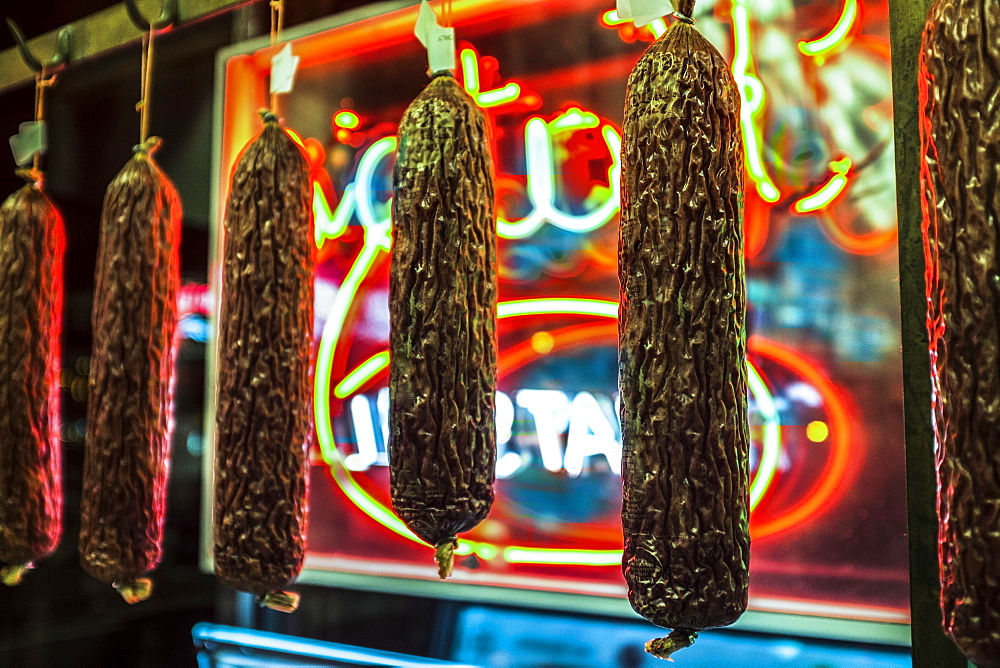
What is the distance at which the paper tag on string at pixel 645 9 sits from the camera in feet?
3.16

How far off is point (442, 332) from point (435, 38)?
0.40 metres

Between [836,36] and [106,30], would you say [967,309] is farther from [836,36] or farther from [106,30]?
[106,30]

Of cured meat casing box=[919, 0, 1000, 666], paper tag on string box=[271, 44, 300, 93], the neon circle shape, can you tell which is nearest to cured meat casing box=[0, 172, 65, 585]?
paper tag on string box=[271, 44, 300, 93]

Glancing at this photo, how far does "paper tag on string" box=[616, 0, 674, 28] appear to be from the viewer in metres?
0.96

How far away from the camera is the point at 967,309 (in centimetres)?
79

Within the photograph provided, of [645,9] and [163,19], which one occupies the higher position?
[163,19]

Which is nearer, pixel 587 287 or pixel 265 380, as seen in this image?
pixel 265 380

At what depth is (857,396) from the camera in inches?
71.2

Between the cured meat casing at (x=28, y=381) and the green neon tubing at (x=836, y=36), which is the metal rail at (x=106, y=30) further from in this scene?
the green neon tubing at (x=836, y=36)

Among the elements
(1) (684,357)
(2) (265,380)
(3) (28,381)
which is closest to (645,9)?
(1) (684,357)

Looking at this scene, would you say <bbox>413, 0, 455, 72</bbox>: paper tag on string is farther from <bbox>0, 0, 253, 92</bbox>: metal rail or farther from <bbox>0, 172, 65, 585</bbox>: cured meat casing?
<bbox>0, 172, 65, 585</bbox>: cured meat casing

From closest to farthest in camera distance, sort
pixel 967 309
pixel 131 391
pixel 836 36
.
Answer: pixel 967 309
pixel 131 391
pixel 836 36

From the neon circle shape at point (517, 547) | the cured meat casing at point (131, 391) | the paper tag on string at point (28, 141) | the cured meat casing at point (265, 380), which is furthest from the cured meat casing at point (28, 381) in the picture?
the neon circle shape at point (517, 547)

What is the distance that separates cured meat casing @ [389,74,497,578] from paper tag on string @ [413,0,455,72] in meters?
0.05
